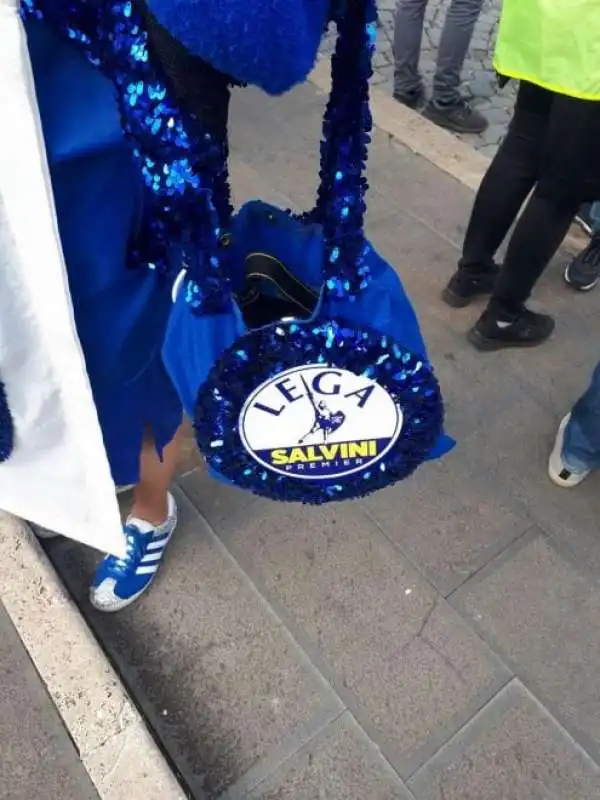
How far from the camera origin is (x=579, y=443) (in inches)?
80.8

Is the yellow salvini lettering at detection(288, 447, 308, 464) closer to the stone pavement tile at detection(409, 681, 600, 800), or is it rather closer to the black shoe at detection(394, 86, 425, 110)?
the stone pavement tile at detection(409, 681, 600, 800)

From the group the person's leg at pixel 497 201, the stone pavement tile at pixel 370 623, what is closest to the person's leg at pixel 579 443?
the stone pavement tile at pixel 370 623

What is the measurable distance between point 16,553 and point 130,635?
0.36 m

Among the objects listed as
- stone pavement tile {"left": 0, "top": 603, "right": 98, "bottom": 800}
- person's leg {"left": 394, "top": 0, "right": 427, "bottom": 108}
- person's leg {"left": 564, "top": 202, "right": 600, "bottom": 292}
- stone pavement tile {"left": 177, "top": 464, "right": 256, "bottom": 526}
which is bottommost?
stone pavement tile {"left": 0, "top": 603, "right": 98, "bottom": 800}

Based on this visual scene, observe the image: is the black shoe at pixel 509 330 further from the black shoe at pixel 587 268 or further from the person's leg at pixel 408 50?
the person's leg at pixel 408 50

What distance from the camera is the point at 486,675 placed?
5.82ft

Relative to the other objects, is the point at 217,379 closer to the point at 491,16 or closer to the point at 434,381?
the point at 434,381

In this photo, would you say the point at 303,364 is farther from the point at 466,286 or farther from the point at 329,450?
the point at 466,286

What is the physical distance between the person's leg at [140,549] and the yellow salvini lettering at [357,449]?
0.77 meters

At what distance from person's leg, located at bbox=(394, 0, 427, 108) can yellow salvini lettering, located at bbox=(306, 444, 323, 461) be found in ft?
9.89

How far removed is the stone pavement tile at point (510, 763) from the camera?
1.62 metres

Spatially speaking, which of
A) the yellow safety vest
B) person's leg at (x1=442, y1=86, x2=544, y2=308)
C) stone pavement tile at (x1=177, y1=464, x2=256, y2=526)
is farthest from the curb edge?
the yellow safety vest

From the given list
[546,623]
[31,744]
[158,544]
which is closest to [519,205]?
[546,623]

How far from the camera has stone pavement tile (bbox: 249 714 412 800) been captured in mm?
1607
